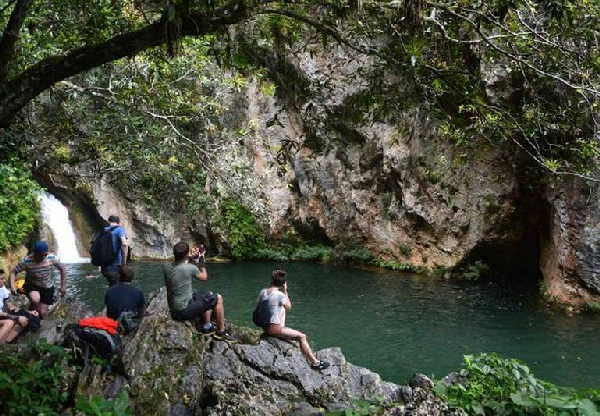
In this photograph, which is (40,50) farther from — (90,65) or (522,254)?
(522,254)

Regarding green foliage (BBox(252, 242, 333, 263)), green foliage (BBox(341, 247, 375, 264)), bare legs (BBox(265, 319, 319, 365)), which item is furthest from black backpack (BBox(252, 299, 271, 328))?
green foliage (BBox(252, 242, 333, 263))

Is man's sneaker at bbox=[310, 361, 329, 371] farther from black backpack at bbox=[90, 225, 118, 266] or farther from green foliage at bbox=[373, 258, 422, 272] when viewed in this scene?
green foliage at bbox=[373, 258, 422, 272]

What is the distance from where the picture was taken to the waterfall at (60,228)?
71.5ft

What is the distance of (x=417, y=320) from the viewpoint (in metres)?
12.7

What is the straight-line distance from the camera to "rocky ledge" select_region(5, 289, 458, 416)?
496 cm

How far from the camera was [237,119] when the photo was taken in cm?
2398

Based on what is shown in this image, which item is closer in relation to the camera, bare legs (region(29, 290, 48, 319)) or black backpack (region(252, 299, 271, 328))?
black backpack (region(252, 299, 271, 328))

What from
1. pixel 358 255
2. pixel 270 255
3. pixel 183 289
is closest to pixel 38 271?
pixel 183 289

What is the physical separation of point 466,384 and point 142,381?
3.74 meters

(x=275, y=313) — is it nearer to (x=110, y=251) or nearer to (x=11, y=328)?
(x=110, y=251)

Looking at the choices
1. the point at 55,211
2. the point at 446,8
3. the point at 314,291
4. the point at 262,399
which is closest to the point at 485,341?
the point at 314,291

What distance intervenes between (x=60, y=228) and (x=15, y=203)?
24.0ft

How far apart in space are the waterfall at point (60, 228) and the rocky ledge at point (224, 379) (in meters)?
16.7

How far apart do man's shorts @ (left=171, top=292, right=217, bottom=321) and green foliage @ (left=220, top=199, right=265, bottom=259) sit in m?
16.2
